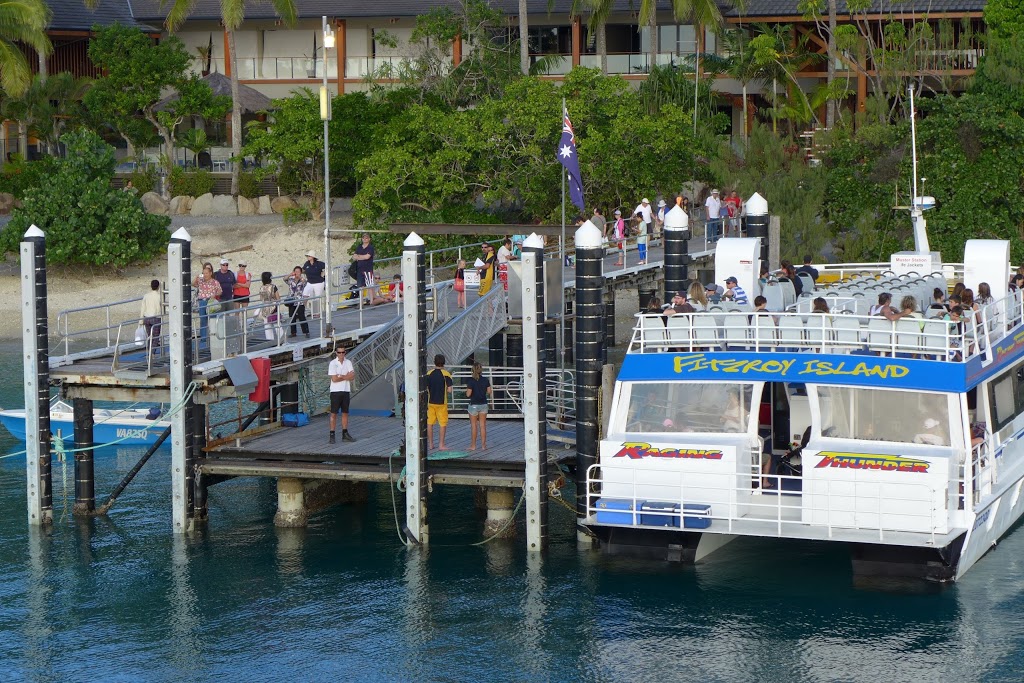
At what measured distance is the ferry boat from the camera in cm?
2230

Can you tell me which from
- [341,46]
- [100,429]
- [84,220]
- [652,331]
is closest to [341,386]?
[652,331]

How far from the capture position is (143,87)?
6225 centimetres

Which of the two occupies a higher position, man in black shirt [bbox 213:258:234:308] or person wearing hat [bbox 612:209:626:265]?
person wearing hat [bbox 612:209:626:265]

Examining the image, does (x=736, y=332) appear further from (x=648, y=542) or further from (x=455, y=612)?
(x=455, y=612)

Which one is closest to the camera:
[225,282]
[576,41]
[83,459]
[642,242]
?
[83,459]

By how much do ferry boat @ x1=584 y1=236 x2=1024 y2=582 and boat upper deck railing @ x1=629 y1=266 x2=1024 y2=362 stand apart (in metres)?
0.03

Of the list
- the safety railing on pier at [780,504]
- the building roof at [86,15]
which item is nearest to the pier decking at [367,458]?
the safety railing on pier at [780,504]

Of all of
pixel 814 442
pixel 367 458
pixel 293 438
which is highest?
pixel 814 442

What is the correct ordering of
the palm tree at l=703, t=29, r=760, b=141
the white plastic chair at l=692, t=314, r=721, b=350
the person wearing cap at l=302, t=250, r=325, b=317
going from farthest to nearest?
1. the palm tree at l=703, t=29, r=760, b=141
2. the person wearing cap at l=302, t=250, r=325, b=317
3. the white plastic chair at l=692, t=314, r=721, b=350

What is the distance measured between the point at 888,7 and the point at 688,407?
38.8m

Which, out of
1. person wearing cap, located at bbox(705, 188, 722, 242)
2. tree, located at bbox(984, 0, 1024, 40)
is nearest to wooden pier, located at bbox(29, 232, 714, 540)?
person wearing cap, located at bbox(705, 188, 722, 242)

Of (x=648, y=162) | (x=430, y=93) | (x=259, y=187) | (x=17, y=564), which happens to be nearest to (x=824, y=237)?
(x=648, y=162)

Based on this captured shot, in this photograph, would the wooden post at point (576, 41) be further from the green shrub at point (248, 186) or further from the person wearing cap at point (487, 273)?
the person wearing cap at point (487, 273)

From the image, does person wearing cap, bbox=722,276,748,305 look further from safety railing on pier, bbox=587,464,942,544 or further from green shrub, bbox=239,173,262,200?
green shrub, bbox=239,173,262,200
